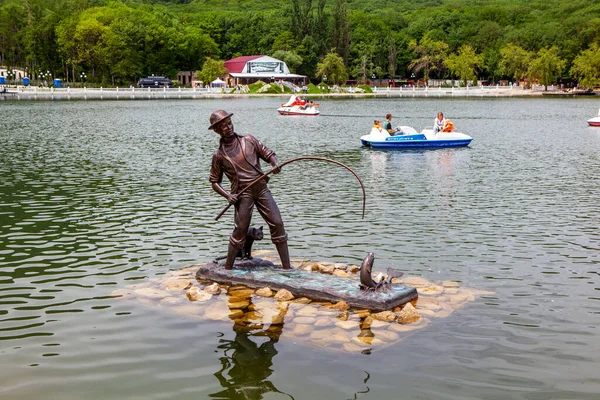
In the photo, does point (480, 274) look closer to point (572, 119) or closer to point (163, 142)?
point (163, 142)

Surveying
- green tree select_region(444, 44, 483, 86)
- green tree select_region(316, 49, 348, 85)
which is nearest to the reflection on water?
green tree select_region(316, 49, 348, 85)

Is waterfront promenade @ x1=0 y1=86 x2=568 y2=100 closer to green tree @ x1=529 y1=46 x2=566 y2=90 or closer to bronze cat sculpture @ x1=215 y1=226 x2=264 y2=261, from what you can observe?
green tree @ x1=529 y1=46 x2=566 y2=90

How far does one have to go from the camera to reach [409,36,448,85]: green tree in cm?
16212

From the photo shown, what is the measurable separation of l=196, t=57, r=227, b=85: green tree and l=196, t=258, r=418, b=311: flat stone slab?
144m

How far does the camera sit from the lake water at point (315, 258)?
872 centimetres

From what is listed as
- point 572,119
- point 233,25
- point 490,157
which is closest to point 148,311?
point 490,157

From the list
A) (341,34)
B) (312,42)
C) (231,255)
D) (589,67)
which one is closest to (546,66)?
(589,67)

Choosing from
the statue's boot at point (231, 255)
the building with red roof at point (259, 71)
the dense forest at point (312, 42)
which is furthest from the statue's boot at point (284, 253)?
the building with red roof at point (259, 71)

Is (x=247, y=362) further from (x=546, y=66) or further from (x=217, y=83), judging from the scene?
(x=217, y=83)

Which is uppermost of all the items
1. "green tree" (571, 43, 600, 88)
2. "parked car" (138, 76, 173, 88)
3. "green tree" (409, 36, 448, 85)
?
"green tree" (409, 36, 448, 85)

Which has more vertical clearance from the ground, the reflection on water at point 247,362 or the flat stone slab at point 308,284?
the flat stone slab at point 308,284

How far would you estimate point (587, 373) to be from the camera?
8.81 m

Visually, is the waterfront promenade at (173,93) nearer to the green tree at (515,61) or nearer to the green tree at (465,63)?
the green tree at (515,61)

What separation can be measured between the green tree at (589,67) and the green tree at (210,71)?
78.8m
